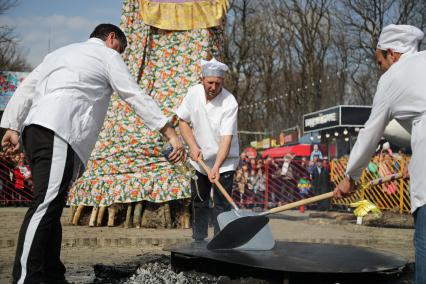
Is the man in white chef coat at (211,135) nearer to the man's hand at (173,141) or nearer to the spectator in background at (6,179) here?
the man's hand at (173,141)

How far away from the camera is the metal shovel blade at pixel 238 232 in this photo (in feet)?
13.6

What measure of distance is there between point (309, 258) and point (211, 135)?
192cm

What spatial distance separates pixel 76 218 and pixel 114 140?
140 cm

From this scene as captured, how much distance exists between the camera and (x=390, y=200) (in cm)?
1314

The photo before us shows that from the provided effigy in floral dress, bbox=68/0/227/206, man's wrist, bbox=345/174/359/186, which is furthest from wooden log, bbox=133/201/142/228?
man's wrist, bbox=345/174/359/186

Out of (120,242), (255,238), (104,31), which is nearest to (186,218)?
(120,242)

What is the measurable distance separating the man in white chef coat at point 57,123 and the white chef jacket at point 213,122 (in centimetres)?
149

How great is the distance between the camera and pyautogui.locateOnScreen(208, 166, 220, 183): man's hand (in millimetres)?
5137

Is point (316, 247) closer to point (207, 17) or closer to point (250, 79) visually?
point (207, 17)

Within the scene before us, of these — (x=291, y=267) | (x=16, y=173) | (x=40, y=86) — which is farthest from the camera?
(x=16, y=173)

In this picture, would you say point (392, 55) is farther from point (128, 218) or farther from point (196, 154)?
point (128, 218)

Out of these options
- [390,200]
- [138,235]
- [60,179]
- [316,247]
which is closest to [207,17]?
[138,235]

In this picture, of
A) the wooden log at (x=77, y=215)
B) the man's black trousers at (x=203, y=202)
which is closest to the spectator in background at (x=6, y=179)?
the wooden log at (x=77, y=215)

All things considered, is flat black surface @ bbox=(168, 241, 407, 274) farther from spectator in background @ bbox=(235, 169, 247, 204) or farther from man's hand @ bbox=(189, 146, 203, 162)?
spectator in background @ bbox=(235, 169, 247, 204)
